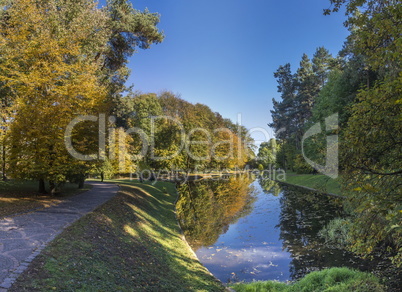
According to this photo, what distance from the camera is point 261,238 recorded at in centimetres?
1398

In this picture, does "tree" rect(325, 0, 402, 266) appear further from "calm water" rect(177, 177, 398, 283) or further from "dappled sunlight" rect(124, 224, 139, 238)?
"dappled sunlight" rect(124, 224, 139, 238)

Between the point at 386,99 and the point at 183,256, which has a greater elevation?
the point at 386,99

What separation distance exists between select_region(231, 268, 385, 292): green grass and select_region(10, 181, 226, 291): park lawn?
128 centimetres

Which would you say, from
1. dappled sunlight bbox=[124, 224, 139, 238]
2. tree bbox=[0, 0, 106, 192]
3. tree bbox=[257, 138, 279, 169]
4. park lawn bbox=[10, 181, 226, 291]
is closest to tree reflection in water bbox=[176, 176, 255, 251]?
park lawn bbox=[10, 181, 226, 291]

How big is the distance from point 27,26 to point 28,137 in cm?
Answer: 606

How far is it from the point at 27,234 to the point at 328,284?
8.99m

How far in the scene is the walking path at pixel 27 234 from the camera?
16.3 feet

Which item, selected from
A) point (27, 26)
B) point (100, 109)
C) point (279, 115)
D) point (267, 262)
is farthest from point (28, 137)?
point (279, 115)

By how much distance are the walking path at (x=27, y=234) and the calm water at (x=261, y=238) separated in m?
5.88

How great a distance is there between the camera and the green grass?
688 cm

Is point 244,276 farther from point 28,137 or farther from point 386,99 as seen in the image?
point 28,137

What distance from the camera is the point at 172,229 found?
13.8 m

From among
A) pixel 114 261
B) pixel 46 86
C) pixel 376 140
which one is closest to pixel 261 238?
pixel 114 261

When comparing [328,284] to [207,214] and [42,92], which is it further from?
[42,92]
